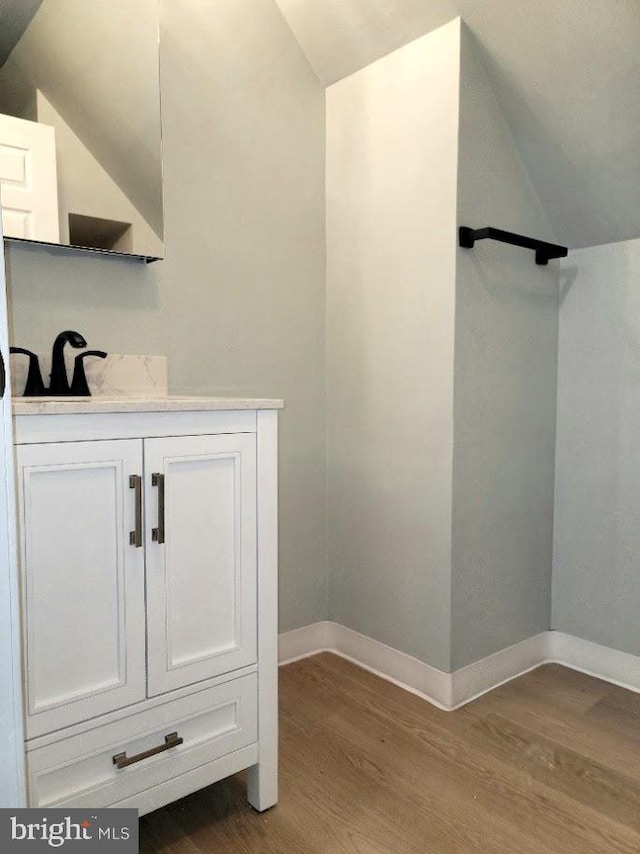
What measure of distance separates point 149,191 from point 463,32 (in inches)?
38.9

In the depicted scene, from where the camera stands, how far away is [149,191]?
5.81ft

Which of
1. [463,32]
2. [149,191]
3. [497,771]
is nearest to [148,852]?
[497,771]

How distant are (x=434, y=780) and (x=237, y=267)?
1542 mm

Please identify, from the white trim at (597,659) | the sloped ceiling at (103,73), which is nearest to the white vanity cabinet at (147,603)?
the sloped ceiling at (103,73)

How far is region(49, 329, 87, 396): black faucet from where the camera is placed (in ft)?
5.24

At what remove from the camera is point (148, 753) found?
1243 mm

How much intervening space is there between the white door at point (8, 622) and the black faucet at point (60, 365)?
2.39ft

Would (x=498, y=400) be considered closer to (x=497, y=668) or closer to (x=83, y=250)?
(x=497, y=668)

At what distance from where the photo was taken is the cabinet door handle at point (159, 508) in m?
1.22

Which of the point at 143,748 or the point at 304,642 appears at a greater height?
the point at 143,748

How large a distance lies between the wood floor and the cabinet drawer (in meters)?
0.20

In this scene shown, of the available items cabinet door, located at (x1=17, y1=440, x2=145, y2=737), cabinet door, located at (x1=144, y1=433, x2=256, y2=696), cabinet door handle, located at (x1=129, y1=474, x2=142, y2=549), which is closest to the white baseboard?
cabinet door, located at (x1=144, y1=433, x2=256, y2=696)

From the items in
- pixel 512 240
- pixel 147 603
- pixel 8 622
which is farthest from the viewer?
pixel 512 240
